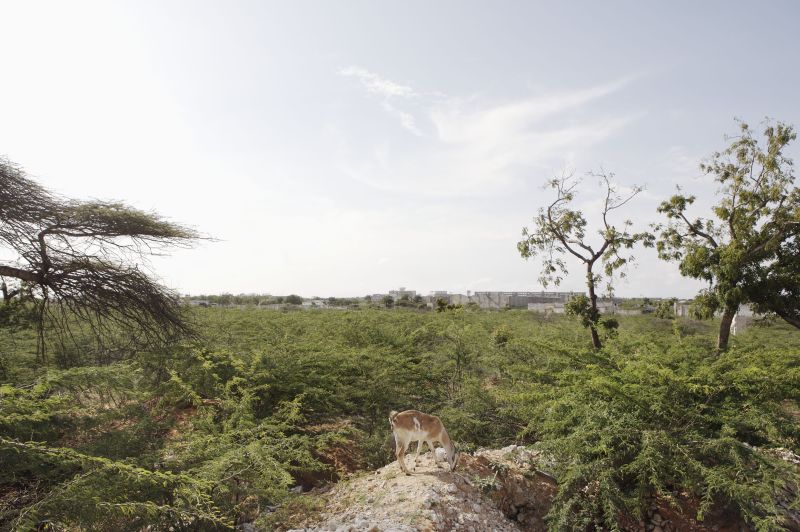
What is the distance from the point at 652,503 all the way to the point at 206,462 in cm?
549

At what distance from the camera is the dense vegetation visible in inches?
181

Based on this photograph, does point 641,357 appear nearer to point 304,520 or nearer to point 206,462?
point 304,520

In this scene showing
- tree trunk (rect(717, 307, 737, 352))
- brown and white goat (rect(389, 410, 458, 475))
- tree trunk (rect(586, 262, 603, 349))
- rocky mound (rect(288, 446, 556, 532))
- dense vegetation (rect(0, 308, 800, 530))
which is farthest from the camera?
tree trunk (rect(586, 262, 603, 349))

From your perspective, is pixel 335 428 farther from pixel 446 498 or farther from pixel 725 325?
pixel 725 325

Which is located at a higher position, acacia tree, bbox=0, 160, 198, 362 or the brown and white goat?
acacia tree, bbox=0, 160, 198, 362

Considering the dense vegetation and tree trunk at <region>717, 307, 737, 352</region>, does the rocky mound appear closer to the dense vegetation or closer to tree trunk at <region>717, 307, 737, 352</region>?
the dense vegetation

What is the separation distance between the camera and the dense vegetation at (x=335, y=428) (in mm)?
4609

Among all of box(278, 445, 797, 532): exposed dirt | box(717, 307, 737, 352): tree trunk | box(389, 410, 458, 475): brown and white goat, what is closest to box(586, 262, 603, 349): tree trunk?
box(717, 307, 737, 352): tree trunk

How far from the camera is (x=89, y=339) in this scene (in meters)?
11.9

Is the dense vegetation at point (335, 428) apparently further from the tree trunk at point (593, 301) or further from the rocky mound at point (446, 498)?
the tree trunk at point (593, 301)

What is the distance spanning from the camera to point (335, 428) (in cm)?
915

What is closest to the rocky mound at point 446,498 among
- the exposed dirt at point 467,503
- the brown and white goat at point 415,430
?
the exposed dirt at point 467,503

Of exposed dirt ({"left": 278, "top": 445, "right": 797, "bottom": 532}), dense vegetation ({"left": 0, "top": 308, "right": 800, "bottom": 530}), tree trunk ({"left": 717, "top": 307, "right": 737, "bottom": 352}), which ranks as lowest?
exposed dirt ({"left": 278, "top": 445, "right": 797, "bottom": 532})

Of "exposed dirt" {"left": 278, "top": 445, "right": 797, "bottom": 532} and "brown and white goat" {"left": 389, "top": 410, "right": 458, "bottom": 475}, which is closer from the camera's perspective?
"exposed dirt" {"left": 278, "top": 445, "right": 797, "bottom": 532}
